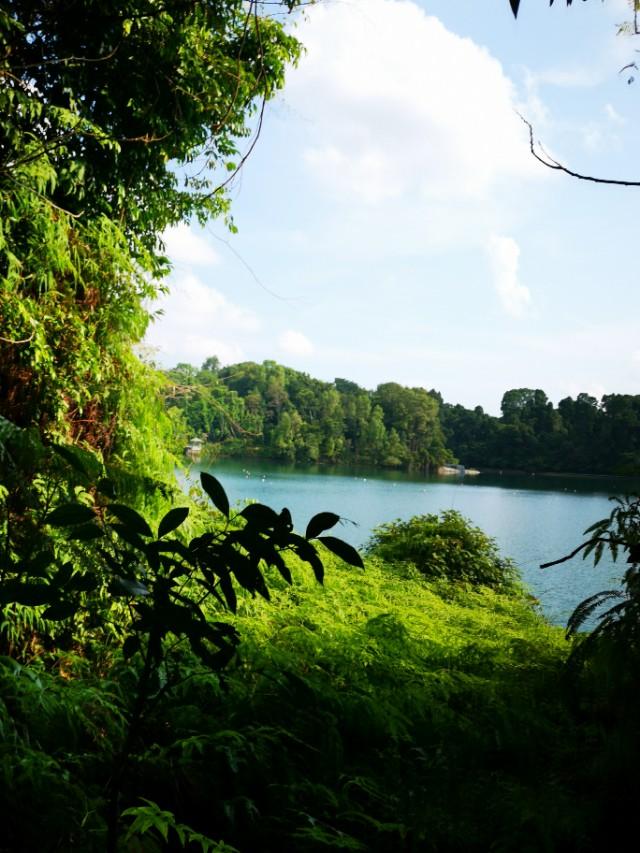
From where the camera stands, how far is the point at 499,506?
96.5ft

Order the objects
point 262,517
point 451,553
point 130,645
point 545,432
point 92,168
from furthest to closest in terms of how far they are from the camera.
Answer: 1. point 545,432
2. point 451,553
3. point 92,168
4. point 130,645
5. point 262,517

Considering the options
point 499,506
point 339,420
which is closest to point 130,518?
point 499,506

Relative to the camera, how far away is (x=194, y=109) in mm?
4688

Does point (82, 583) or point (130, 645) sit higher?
point (82, 583)

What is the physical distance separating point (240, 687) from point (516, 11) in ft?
7.40

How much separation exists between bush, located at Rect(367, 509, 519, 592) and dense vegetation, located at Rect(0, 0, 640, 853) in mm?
1835

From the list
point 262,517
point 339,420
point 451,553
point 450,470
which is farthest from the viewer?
point 450,470

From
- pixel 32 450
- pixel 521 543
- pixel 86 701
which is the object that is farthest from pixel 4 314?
pixel 521 543

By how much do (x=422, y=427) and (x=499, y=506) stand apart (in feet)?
85.6

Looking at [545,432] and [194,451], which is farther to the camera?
[545,432]

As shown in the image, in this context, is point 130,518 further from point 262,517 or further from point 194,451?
point 194,451

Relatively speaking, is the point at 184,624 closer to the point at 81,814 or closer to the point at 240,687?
the point at 81,814

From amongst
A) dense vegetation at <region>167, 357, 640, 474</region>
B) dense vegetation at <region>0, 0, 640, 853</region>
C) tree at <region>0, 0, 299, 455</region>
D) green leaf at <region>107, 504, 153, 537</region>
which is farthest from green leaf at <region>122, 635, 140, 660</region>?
dense vegetation at <region>167, 357, 640, 474</region>

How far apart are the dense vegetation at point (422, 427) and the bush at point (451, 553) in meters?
16.8
